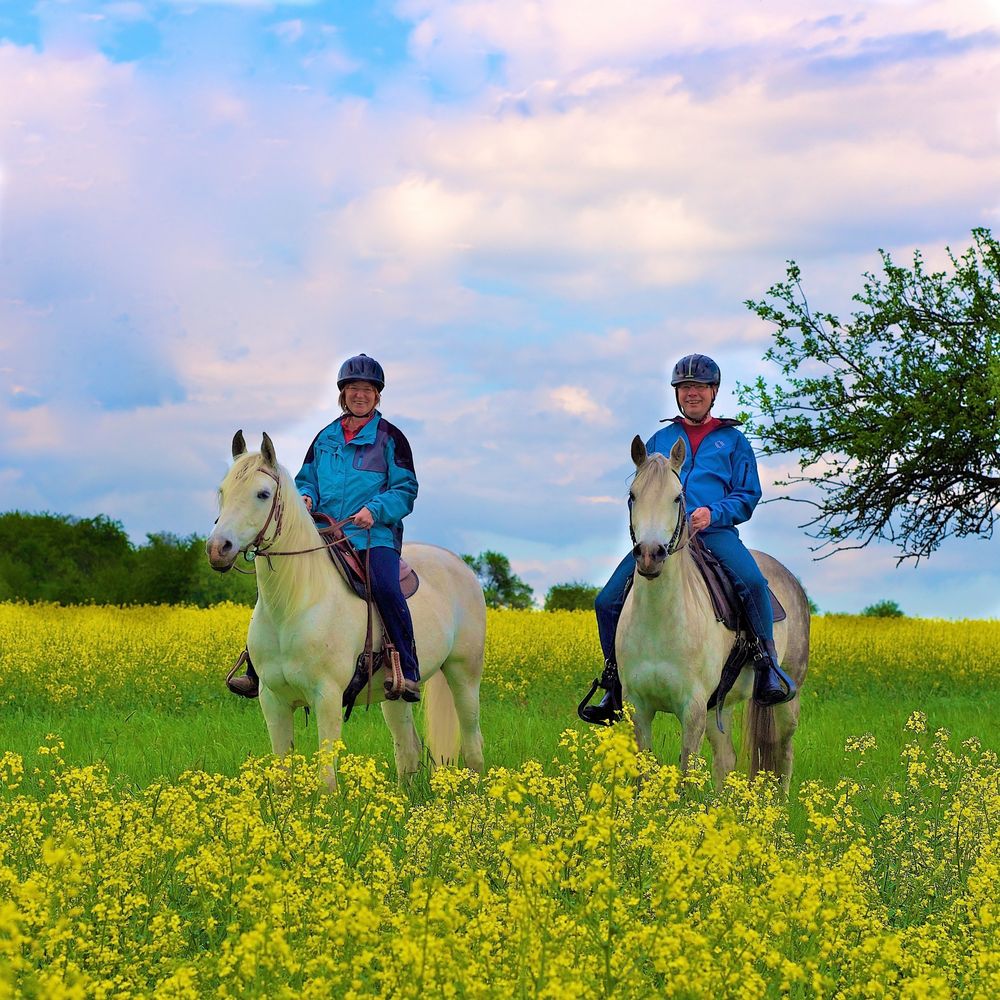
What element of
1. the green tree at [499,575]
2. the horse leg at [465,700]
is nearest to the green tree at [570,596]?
the green tree at [499,575]

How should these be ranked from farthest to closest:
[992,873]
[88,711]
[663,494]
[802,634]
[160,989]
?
1. [88,711]
2. [802,634]
3. [663,494]
4. [992,873]
5. [160,989]

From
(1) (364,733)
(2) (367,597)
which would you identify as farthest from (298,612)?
(1) (364,733)

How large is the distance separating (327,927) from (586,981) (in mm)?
802

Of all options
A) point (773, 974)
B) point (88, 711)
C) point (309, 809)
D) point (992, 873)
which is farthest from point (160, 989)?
point (88, 711)

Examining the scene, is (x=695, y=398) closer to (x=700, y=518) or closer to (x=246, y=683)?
(x=700, y=518)

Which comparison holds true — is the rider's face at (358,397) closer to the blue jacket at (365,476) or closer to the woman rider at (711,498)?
the blue jacket at (365,476)

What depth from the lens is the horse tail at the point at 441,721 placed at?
9.14 m

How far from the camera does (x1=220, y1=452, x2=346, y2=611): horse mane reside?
7402 mm

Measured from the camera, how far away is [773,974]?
15.2ft

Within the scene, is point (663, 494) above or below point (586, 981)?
above

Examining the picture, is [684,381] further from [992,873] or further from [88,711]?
[88,711]

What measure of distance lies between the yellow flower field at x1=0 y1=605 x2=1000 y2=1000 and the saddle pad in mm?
1172

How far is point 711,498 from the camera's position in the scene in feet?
26.0

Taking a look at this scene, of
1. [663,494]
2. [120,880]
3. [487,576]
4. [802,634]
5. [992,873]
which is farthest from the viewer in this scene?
[487,576]
